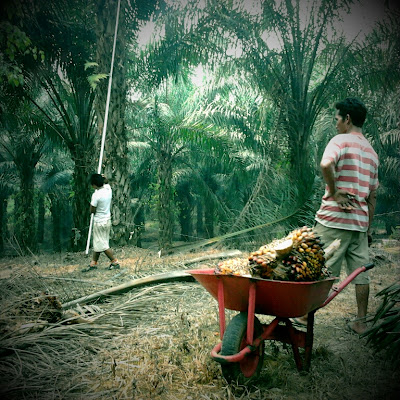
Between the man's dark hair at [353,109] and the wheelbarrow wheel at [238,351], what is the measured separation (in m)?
2.03

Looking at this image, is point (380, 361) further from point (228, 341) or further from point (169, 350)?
point (169, 350)

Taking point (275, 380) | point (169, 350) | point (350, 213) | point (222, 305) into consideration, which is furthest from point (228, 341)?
point (350, 213)

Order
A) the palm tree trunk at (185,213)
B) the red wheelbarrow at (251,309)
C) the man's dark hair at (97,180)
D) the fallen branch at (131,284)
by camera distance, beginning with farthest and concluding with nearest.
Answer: the palm tree trunk at (185,213) → the man's dark hair at (97,180) → the fallen branch at (131,284) → the red wheelbarrow at (251,309)

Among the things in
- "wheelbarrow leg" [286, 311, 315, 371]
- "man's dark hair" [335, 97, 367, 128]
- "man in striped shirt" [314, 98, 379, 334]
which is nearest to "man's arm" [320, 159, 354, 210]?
"man in striped shirt" [314, 98, 379, 334]

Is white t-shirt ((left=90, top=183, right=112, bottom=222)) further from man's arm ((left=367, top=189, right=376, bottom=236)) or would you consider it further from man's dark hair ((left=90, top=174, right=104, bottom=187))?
man's arm ((left=367, top=189, right=376, bottom=236))

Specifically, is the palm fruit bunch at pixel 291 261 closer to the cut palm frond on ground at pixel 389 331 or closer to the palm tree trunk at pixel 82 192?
the cut palm frond on ground at pixel 389 331

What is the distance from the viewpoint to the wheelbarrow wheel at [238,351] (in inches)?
82.9

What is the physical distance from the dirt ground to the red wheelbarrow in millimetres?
142

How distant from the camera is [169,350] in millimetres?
2785

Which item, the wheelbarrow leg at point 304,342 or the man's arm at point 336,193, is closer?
the wheelbarrow leg at point 304,342

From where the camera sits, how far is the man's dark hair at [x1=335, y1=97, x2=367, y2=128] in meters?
3.06

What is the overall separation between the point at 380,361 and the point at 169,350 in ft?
5.52

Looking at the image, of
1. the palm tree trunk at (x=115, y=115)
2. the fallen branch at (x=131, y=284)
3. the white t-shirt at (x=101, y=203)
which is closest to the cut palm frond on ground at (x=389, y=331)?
the fallen branch at (x=131, y=284)

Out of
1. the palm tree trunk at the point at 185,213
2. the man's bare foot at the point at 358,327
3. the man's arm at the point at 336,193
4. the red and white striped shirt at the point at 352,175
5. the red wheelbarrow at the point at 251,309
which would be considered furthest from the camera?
the palm tree trunk at the point at 185,213
